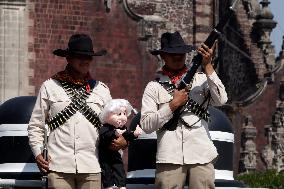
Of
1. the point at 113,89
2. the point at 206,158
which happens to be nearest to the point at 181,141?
the point at 206,158

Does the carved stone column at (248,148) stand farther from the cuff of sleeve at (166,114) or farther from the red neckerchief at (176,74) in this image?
the cuff of sleeve at (166,114)

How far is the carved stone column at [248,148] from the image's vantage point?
3569 cm

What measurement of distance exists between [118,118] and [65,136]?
458 millimetres

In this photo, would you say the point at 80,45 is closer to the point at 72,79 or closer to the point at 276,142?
the point at 72,79

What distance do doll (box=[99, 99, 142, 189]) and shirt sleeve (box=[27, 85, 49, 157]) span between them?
1.56ft

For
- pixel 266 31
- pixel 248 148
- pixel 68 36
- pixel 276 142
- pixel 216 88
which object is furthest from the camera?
pixel 266 31

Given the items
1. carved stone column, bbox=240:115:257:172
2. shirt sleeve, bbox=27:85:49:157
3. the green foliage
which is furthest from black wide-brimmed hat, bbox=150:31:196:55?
carved stone column, bbox=240:115:257:172

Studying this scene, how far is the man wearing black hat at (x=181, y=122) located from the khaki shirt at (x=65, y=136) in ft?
1.51

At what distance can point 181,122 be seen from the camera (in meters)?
10.1

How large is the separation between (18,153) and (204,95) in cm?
205

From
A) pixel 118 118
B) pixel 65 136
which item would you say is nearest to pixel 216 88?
pixel 118 118

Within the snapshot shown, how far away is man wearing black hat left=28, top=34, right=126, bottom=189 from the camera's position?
9969mm

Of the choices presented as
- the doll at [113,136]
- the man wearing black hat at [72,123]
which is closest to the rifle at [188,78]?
the doll at [113,136]

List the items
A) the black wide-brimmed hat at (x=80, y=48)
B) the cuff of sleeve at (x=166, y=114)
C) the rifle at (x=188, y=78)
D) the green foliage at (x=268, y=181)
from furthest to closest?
the green foliage at (x=268, y=181) → the black wide-brimmed hat at (x=80, y=48) → the rifle at (x=188, y=78) → the cuff of sleeve at (x=166, y=114)
